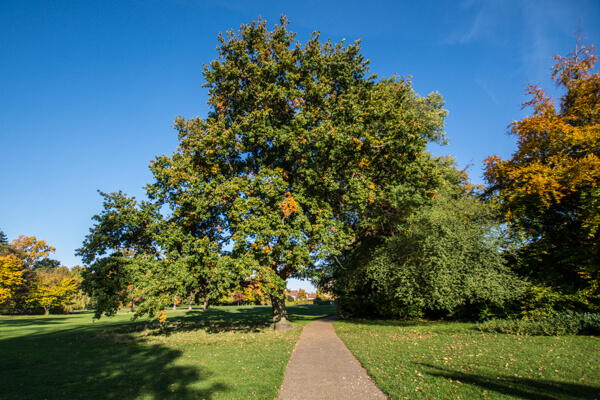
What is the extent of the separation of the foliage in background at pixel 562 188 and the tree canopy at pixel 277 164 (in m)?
7.07

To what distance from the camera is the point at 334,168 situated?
1547cm

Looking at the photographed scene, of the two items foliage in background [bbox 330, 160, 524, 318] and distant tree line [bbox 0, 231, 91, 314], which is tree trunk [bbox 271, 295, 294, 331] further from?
distant tree line [bbox 0, 231, 91, 314]

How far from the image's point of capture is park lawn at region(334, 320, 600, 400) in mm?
6086

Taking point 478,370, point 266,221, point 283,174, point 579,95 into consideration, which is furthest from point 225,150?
point 579,95

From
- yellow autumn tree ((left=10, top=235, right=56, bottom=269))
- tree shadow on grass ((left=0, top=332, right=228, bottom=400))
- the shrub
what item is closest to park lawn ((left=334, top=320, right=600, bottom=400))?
the shrub

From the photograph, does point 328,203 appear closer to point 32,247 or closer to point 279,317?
point 279,317

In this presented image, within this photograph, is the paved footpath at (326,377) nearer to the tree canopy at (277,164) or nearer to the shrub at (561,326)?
the tree canopy at (277,164)

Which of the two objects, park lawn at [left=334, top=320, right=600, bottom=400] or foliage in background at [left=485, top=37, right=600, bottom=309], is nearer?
park lawn at [left=334, top=320, right=600, bottom=400]

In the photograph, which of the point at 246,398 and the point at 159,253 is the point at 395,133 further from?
the point at 159,253

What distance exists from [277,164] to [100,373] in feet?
40.8

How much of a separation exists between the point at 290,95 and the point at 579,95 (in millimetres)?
18538

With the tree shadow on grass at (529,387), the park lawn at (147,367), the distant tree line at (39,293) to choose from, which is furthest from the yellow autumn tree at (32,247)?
the tree shadow on grass at (529,387)

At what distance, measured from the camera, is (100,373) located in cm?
859

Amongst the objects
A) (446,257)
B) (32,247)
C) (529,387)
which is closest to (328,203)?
(446,257)
